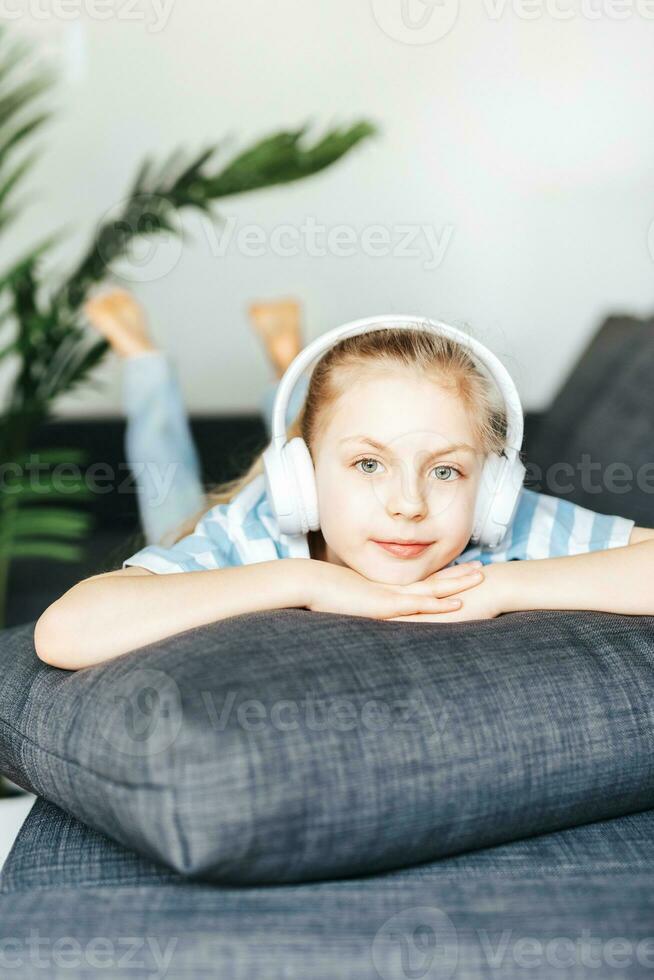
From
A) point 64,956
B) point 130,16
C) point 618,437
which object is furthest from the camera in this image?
point 130,16

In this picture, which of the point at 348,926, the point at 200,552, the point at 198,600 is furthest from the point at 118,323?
the point at 348,926

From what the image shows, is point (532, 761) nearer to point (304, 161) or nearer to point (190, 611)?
point (190, 611)

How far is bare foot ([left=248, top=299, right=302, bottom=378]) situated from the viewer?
2.08 metres

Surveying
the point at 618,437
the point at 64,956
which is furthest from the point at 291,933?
the point at 618,437

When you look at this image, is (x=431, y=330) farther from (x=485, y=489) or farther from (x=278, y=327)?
(x=278, y=327)

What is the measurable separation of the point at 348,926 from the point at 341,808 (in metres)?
0.08

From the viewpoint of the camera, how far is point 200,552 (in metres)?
1.19

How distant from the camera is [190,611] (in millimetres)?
972

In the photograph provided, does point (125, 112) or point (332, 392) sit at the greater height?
point (125, 112)

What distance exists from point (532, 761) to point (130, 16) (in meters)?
2.29

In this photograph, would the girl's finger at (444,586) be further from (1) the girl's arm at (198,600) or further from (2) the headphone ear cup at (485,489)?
(2) the headphone ear cup at (485,489)
